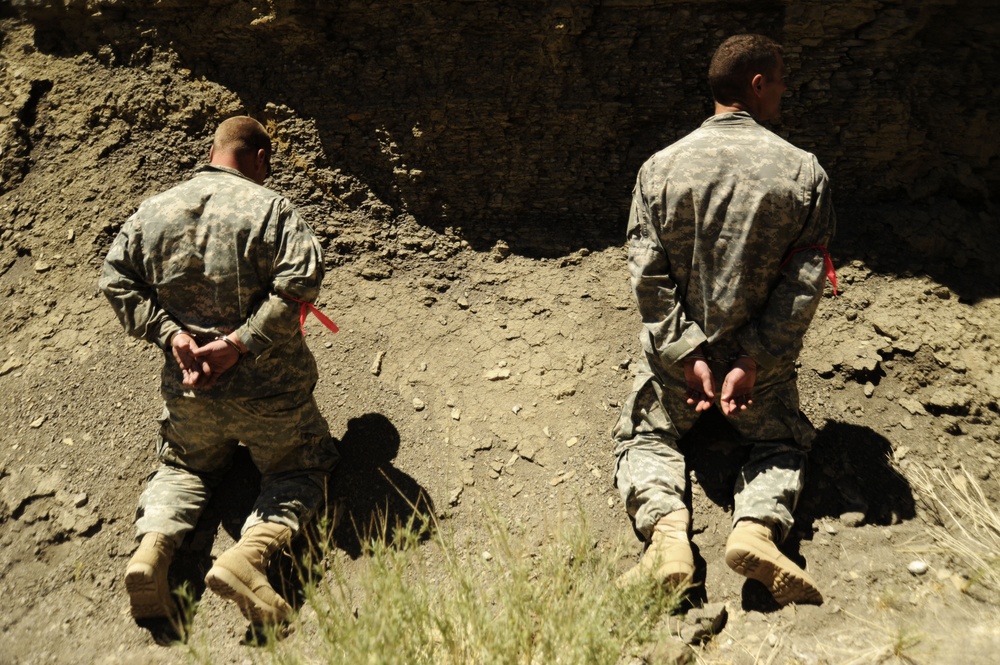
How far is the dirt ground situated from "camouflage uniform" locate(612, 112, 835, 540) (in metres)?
0.27

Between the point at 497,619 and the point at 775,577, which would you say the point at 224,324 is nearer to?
the point at 497,619

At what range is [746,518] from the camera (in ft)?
9.71

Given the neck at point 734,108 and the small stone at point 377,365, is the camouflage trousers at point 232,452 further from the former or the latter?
the neck at point 734,108

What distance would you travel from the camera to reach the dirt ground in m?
Result: 3.06

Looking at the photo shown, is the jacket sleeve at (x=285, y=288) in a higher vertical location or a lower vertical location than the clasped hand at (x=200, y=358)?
higher

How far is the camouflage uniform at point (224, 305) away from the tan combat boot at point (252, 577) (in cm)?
9

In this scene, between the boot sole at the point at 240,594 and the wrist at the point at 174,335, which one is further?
the wrist at the point at 174,335

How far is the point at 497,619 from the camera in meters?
2.61

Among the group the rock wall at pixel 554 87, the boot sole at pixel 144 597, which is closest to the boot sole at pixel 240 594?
the boot sole at pixel 144 597

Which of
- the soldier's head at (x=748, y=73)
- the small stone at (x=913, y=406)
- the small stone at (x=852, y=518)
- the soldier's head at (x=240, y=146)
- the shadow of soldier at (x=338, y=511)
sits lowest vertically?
the shadow of soldier at (x=338, y=511)

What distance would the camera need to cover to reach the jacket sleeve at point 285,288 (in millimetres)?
3066

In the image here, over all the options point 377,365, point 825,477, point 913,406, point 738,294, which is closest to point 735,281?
point 738,294

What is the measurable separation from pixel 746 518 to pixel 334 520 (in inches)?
67.4

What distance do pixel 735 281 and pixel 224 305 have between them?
6.54 feet
